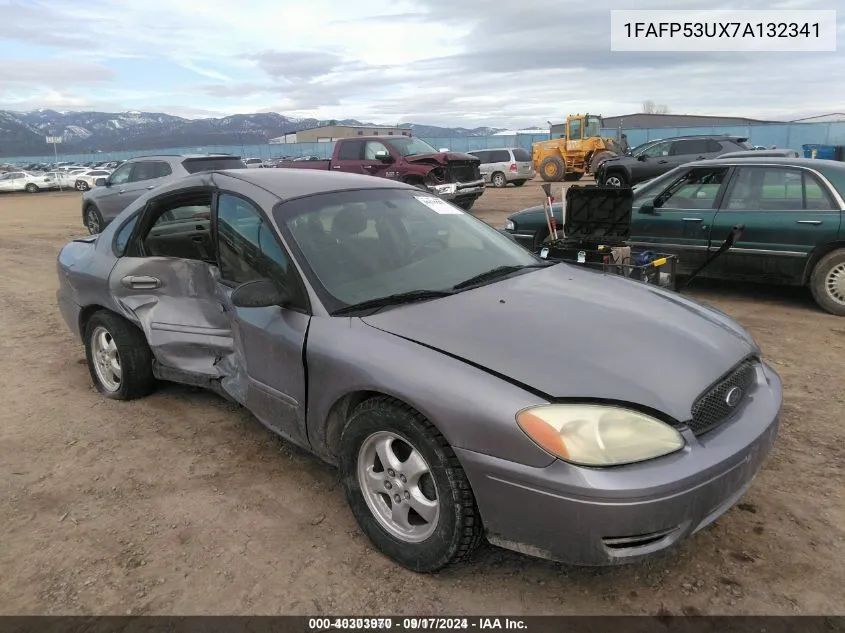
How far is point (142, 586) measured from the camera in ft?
8.18

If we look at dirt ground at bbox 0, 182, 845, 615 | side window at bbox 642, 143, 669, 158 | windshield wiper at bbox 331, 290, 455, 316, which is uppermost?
side window at bbox 642, 143, 669, 158

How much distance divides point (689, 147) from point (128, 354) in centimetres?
1839

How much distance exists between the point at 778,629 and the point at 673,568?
0.41 meters

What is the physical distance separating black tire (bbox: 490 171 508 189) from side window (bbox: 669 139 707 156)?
7.45 m

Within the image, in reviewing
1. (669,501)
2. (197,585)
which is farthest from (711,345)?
(197,585)

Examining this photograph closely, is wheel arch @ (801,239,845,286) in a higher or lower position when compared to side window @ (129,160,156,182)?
lower

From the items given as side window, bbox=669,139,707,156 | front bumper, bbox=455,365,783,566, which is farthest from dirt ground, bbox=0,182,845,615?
side window, bbox=669,139,707,156

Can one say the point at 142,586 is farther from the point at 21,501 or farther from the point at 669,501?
the point at 669,501

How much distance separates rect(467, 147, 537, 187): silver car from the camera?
24609mm

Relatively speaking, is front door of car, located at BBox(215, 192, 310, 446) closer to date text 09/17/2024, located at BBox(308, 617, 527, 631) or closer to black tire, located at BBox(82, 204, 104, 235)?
date text 09/17/2024, located at BBox(308, 617, 527, 631)

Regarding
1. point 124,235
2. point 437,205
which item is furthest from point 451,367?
point 124,235

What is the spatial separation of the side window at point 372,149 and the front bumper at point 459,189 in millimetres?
1700

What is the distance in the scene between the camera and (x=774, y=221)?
6.07 m

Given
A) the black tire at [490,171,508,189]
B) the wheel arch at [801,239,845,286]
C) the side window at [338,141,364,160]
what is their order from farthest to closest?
1. the black tire at [490,171,508,189]
2. the side window at [338,141,364,160]
3. the wheel arch at [801,239,845,286]
